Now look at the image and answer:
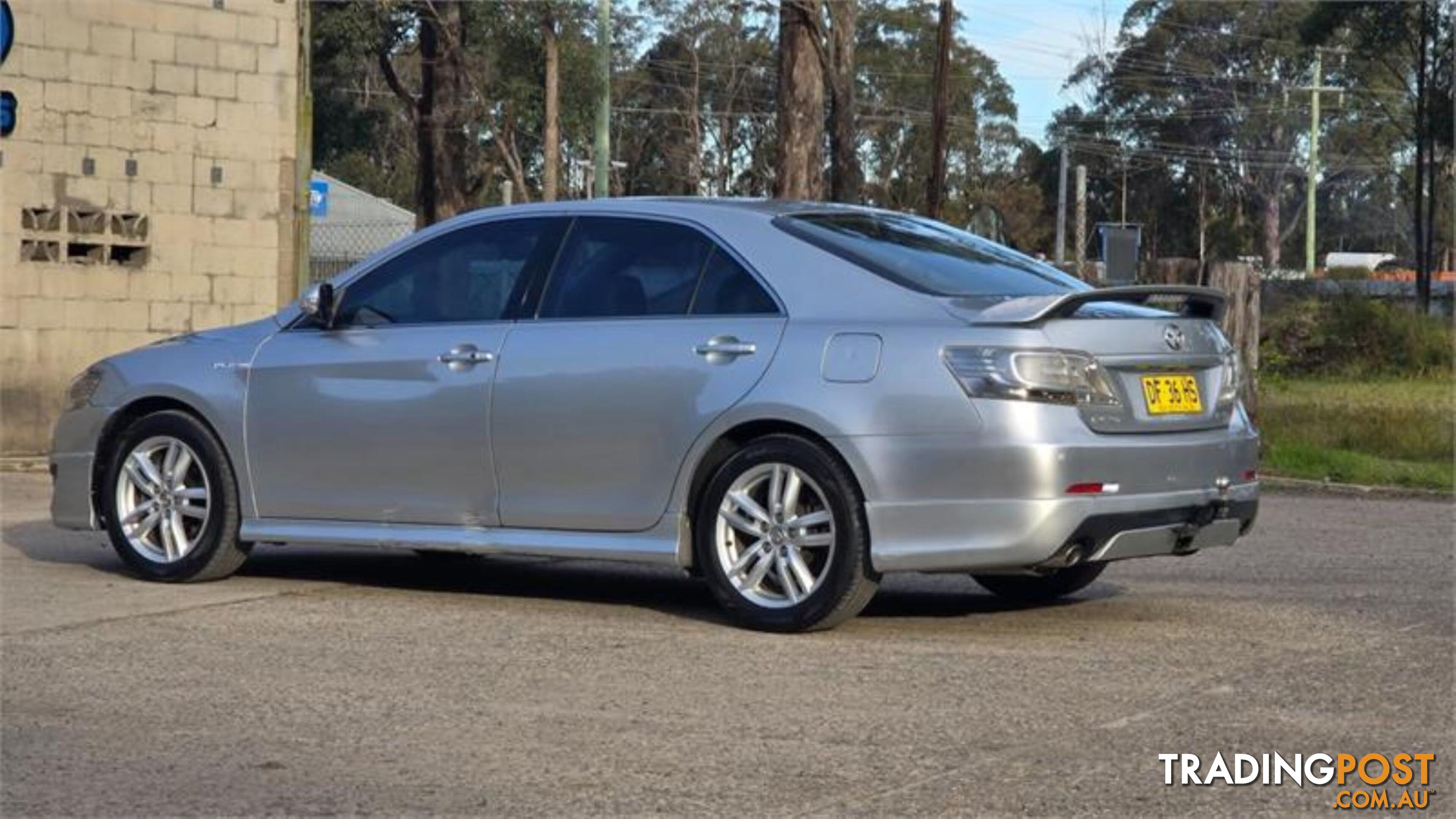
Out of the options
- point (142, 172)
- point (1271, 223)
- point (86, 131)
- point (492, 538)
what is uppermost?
point (1271, 223)

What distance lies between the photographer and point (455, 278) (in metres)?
8.34

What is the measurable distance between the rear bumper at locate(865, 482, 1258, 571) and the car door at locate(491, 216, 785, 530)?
2.43 feet

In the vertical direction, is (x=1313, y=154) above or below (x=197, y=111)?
above

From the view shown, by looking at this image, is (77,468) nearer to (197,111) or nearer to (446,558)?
(446,558)

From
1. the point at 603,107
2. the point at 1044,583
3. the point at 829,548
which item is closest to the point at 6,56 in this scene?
the point at 1044,583

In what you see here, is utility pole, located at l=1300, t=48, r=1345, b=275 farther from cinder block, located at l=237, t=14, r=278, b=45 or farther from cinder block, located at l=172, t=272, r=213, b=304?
cinder block, located at l=172, t=272, r=213, b=304

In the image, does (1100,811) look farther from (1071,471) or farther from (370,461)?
(370,461)

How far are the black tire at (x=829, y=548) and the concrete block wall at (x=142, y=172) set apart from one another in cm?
890

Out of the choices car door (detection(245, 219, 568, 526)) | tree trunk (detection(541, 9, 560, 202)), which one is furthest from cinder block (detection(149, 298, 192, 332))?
tree trunk (detection(541, 9, 560, 202))

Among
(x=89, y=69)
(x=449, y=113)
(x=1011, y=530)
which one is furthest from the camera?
(x=449, y=113)

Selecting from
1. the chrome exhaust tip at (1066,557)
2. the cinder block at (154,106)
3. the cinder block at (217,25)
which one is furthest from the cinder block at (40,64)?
the chrome exhaust tip at (1066,557)

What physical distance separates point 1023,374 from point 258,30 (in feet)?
34.6

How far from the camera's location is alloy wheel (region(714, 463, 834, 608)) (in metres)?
7.24

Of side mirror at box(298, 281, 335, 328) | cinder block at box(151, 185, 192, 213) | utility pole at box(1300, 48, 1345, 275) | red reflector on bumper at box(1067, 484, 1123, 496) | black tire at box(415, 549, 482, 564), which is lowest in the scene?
black tire at box(415, 549, 482, 564)
